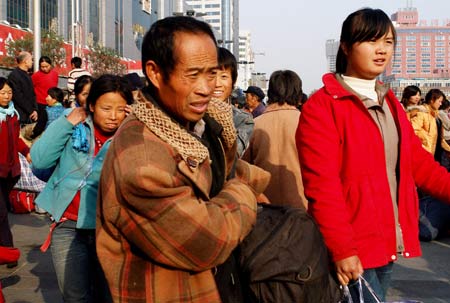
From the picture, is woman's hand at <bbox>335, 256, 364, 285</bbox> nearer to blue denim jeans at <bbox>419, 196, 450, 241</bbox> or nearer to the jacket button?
the jacket button

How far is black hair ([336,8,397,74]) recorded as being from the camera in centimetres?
293

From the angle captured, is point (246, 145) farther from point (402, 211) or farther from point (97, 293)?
point (402, 211)

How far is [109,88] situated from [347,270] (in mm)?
1858

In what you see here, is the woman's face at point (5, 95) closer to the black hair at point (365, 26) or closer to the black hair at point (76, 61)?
the black hair at point (76, 61)

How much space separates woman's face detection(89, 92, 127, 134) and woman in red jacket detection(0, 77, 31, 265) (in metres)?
2.95

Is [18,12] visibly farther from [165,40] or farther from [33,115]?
[165,40]

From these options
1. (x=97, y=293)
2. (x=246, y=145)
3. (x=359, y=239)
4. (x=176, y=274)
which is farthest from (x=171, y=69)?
(x=246, y=145)

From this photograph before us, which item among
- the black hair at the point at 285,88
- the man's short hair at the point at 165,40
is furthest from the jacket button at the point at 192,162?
the black hair at the point at 285,88

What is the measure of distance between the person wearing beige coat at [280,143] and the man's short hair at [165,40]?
2.81m

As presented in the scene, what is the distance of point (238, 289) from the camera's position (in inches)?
91.7

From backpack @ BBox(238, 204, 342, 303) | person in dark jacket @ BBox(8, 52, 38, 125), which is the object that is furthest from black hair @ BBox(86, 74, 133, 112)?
person in dark jacket @ BBox(8, 52, 38, 125)

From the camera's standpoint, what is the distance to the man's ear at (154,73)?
6.86 feet

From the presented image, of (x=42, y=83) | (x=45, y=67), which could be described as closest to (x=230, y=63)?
(x=45, y=67)

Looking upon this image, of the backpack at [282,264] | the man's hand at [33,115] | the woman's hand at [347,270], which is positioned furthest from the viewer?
the man's hand at [33,115]
